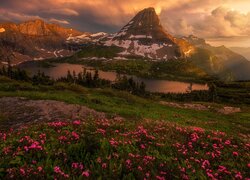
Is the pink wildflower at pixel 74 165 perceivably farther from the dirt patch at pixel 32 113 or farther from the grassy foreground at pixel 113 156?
the dirt patch at pixel 32 113

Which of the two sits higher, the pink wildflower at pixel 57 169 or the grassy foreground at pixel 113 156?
the pink wildflower at pixel 57 169

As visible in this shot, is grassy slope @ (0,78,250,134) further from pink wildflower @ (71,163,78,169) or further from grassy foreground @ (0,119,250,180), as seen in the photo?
pink wildflower @ (71,163,78,169)

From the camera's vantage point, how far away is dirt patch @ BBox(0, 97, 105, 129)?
18006 mm

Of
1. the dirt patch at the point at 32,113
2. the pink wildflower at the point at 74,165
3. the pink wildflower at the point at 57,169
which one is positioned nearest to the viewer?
the pink wildflower at the point at 57,169

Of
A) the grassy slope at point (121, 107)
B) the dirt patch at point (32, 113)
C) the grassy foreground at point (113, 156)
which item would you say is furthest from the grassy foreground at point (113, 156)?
the grassy slope at point (121, 107)

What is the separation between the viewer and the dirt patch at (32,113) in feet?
59.1

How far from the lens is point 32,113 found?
2025 centimetres

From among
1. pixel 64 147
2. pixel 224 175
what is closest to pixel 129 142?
pixel 64 147

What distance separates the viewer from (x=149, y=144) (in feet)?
37.6

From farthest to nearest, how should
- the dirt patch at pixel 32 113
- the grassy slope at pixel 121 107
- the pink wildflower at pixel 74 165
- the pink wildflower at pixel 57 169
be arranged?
1. the grassy slope at pixel 121 107
2. the dirt patch at pixel 32 113
3. the pink wildflower at pixel 74 165
4. the pink wildflower at pixel 57 169

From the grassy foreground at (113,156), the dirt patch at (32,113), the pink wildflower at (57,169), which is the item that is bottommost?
the dirt patch at (32,113)

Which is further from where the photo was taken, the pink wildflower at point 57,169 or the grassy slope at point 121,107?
the grassy slope at point 121,107

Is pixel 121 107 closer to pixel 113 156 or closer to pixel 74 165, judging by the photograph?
pixel 113 156

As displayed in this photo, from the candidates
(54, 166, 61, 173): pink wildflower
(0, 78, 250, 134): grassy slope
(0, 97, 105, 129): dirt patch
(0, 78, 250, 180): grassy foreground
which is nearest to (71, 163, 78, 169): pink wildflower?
(0, 78, 250, 180): grassy foreground
